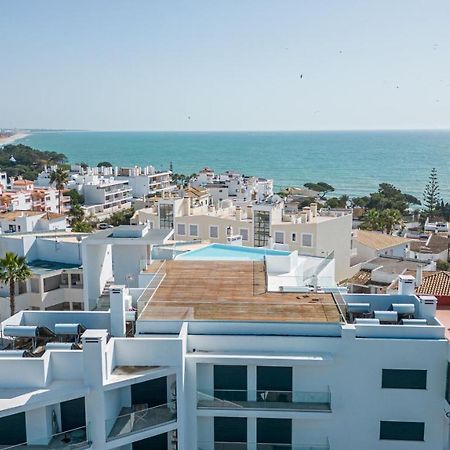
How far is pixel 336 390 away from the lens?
1462 centimetres

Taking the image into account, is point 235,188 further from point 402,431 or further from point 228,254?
point 402,431

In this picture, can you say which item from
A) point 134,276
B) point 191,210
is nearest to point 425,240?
point 191,210

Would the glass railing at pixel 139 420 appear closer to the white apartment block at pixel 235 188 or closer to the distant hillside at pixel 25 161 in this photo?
the white apartment block at pixel 235 188

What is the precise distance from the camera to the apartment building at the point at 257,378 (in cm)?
1387

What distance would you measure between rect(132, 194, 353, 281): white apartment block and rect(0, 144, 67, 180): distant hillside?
101889 mm

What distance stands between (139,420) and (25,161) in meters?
161

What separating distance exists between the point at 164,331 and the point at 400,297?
7.31 metres

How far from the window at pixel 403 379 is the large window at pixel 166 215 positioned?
28819 mm

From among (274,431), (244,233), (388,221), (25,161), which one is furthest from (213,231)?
(25,161)

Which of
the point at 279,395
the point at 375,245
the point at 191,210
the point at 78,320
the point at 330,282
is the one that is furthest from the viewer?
the point at 375,245

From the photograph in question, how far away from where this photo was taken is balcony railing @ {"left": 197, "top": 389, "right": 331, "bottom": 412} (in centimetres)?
1448

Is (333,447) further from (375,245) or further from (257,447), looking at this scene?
(375,245)

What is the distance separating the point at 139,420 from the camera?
1384 centimetres

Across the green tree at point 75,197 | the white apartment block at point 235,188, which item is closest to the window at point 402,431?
the white apartment block at point 235,188
